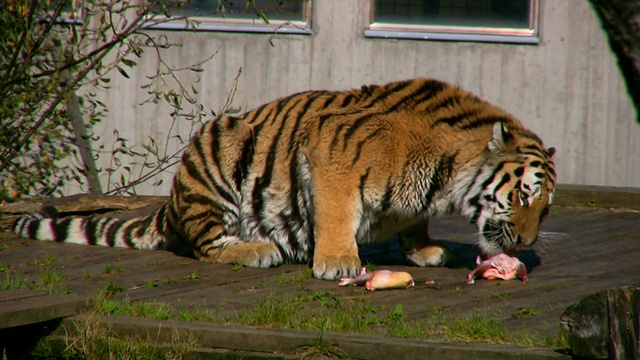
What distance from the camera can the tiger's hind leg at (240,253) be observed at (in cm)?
568

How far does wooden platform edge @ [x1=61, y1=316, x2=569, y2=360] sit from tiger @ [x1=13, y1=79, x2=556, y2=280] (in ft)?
5.32

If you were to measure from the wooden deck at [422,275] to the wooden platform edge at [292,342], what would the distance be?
0.44 meters

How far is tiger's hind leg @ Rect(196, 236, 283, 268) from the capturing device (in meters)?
5.68

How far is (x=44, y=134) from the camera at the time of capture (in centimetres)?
858

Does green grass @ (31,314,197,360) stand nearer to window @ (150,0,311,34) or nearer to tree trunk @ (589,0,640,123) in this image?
tree trunk @ (589,0,640,123)

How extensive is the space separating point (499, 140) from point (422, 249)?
0.87 metres

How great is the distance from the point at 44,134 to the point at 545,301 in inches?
215

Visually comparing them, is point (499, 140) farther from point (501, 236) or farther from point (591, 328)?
point (591, 328)

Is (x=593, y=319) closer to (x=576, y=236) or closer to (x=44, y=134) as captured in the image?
(x=576, y=236)

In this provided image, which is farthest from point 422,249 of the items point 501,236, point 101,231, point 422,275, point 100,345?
point 100,345

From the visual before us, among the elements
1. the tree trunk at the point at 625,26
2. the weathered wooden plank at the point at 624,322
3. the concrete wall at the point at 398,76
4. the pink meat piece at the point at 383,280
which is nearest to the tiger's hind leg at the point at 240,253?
the pink meat piece at the point at 383,280

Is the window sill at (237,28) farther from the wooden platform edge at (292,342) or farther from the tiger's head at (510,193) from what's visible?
the wooden platform edge at (292,342)

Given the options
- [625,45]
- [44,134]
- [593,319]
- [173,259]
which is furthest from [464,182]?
[44,134]

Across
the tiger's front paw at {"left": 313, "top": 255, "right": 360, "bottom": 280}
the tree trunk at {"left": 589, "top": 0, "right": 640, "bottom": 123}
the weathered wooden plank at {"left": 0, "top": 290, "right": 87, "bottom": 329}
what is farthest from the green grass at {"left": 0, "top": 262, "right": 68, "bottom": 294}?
the tree trunk at {"left": 589, "top": 0, "right": 640, "bottom": 123}
